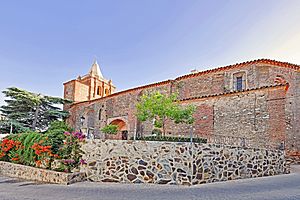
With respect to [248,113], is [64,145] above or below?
below

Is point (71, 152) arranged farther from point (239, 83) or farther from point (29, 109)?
point (29, 109)

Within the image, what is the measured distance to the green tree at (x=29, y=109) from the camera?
26.2 meters

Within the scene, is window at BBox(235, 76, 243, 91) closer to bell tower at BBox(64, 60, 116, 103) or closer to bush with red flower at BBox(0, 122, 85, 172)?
bush with red flower at BBox(0, 122, 85, 172)

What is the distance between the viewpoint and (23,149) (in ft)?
40.4

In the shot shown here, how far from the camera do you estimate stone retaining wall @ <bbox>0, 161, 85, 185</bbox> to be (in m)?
9.16

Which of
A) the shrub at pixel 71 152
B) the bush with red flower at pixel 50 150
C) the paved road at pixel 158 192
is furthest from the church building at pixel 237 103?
the paved road at pixel 158 192

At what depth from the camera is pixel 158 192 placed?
24.7 ft

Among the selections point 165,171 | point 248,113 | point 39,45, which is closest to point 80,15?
point 39,45

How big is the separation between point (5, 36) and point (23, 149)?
5596 mm

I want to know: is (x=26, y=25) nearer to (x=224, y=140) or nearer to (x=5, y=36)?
(x=5, y=36)

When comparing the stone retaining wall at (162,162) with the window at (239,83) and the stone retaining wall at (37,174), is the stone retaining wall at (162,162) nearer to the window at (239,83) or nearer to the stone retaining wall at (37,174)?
the stone retaining wall at (37,174)

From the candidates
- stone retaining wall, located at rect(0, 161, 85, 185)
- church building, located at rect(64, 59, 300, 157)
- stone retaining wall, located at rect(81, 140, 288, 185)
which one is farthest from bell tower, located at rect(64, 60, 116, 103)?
stone retaining wall, located at rect(81, 140, 288, 185)

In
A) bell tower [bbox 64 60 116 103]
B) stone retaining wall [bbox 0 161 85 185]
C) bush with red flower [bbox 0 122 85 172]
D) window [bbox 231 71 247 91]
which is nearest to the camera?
stone retaining wall [bbox 0 161 85 185]

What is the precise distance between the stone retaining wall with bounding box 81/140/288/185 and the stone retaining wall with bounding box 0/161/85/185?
0.73 metres
